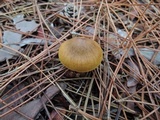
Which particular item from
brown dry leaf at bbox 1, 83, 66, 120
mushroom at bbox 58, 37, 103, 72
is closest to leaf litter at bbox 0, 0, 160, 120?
brown dry leaf at bbox 1, 83, 66, 120

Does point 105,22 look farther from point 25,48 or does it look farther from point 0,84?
point 0,84

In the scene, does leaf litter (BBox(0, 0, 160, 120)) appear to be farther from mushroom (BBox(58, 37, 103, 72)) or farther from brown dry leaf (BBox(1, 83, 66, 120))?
mushroom (BBox(58, 37, 103, 72))

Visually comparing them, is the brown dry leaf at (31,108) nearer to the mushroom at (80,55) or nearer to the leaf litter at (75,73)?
the leaf litter at (75,73)

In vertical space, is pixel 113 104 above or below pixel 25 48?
below

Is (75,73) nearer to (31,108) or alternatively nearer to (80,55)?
(80,55)

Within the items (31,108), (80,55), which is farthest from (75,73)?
(31,108)

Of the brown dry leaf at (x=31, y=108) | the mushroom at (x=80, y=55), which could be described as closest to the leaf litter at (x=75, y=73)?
the brown dry leaf at (x=31, y=108)

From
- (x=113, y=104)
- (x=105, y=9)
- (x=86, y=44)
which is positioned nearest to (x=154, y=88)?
(x=113, y=104)
